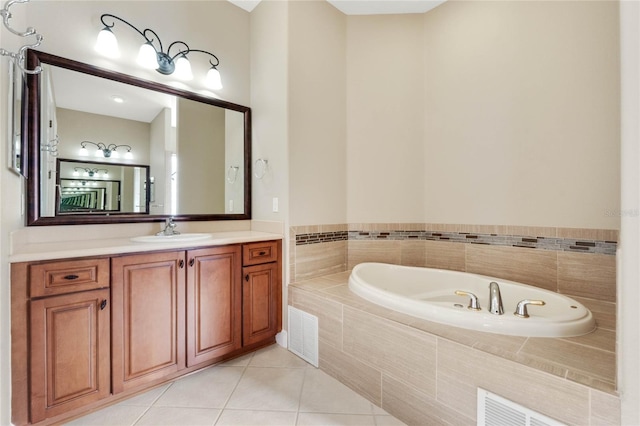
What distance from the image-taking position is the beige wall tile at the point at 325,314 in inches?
72.1

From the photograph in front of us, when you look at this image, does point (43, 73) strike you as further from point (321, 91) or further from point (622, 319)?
point (622, 319)

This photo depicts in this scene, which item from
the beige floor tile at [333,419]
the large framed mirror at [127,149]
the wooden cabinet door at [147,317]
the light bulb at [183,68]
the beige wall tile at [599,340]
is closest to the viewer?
the beige wall tile at [599,340]

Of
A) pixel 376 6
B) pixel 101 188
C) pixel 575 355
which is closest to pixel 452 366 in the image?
pixel 575 355

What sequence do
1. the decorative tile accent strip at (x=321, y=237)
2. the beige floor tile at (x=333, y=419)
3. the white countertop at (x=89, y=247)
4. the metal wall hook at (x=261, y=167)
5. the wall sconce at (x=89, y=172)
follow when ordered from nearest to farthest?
the white countertop at (x=89, y=247) < the beige floor tile at (x=333, y=419) < the wall sconce at (x=89, y=172) < the decorative tile accent strip at (x=321, y=237) < the metal wall hook at (x=261, y=167)

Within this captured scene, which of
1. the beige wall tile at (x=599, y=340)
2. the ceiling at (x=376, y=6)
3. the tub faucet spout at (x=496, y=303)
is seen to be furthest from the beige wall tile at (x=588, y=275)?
the ceiling at (x=376, y=6)

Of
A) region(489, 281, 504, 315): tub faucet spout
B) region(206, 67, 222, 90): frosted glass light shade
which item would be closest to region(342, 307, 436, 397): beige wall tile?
region(489, 281, 504, 315): tub faucet spout

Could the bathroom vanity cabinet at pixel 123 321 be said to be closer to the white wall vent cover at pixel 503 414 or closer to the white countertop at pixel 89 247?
the white countertop at pixel 89 247

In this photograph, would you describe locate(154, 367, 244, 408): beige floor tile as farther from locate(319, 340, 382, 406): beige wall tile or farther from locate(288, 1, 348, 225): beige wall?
locate(288, 1, 348, 225): beige wall

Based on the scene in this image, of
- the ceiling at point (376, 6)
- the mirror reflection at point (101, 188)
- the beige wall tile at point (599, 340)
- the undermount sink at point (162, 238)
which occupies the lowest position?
the beige wall tile at point (599, 340)

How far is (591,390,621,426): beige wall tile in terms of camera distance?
2.96 ft

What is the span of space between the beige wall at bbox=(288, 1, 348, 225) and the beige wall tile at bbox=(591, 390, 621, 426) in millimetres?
1839

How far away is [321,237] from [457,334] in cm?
136

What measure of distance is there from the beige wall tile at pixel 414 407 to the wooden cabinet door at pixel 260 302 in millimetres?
1016

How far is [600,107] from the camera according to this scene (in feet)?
5.94
